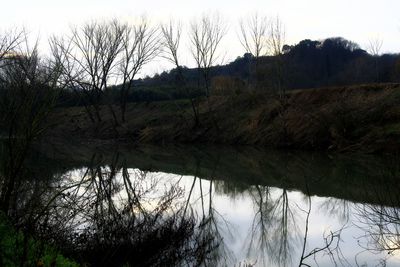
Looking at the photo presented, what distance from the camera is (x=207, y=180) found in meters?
21.4

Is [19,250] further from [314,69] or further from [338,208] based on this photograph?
[314,69]

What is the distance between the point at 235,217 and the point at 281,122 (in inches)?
954

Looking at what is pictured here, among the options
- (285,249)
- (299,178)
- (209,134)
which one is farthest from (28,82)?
(209,134)

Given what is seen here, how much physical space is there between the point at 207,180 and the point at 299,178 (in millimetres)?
3846

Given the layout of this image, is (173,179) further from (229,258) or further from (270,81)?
(270,81)

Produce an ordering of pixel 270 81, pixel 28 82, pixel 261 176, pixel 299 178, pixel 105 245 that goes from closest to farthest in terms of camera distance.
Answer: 1. pixel 105 245
2. pixel 28 82
3. pixel 299 178
4. pixel 261 176
5. pixel 270 81

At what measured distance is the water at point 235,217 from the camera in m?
8.83

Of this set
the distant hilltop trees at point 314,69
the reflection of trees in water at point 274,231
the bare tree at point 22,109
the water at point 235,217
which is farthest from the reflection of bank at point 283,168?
the distant hilltop trees at point 314,69

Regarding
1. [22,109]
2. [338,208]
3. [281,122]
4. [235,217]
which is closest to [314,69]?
[281,122]

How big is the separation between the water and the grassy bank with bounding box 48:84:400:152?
5835 mm

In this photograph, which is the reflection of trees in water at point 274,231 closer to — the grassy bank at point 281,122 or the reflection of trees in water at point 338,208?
the reflection of trees in water at point 338,208

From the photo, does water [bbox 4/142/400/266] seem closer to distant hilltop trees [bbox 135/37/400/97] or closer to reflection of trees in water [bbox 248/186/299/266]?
reflection of trees in water [bbox 248/186/299/266]

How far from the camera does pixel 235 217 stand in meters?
13.3

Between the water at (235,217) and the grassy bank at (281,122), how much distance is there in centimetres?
583
